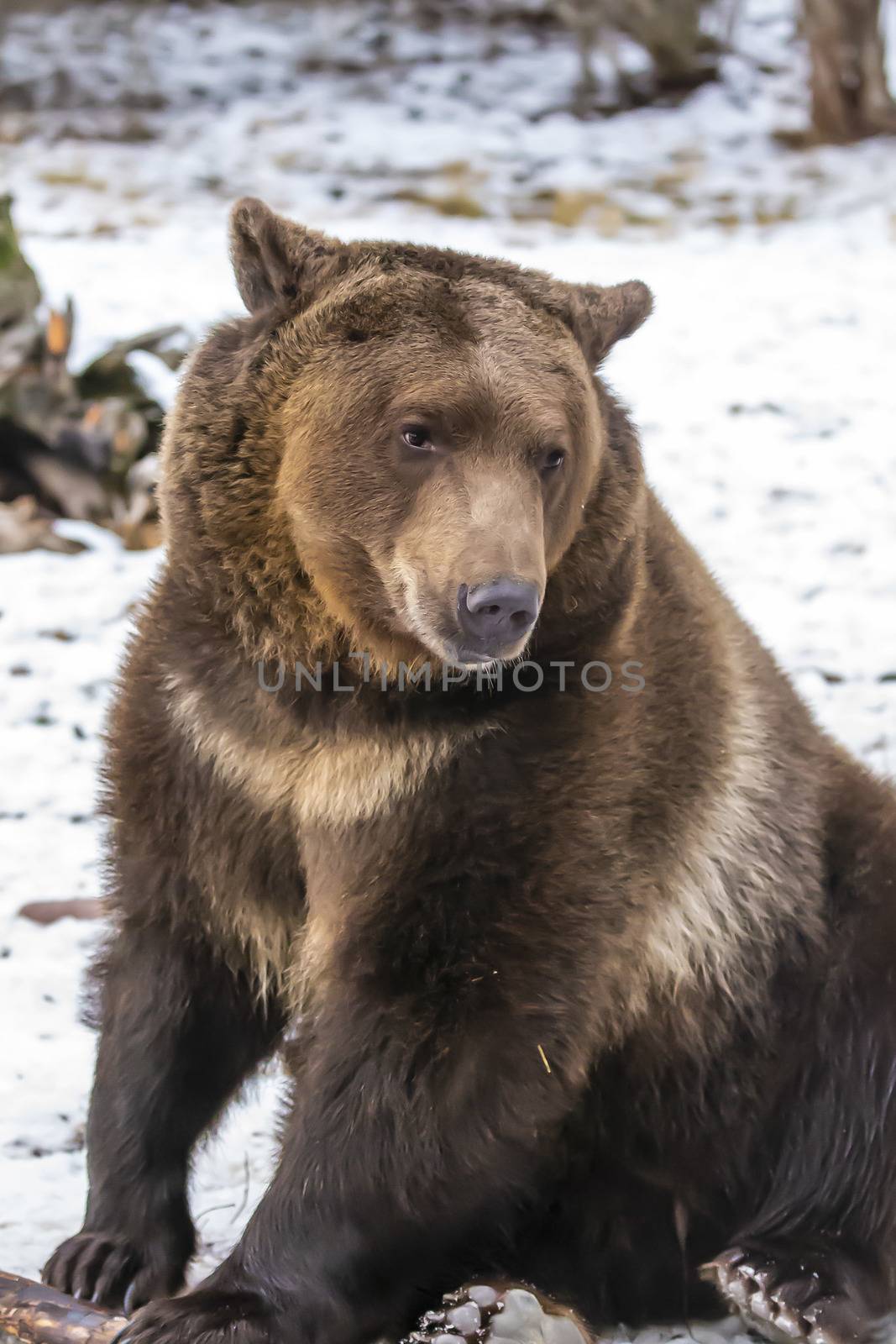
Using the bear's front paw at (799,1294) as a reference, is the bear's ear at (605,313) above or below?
above

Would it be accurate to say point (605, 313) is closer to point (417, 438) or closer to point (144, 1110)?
point (417, 438)

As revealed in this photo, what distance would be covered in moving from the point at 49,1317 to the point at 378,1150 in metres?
0.69

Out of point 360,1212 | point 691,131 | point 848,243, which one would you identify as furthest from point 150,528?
point 691,131

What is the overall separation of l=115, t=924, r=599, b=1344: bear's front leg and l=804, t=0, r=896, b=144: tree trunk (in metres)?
13.4

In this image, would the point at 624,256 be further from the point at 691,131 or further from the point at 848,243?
the point at 691,131

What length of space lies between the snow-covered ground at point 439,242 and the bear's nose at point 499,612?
1.74 m

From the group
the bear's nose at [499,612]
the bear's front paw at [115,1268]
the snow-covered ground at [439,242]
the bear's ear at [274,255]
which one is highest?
the bear's ear at [274,255]

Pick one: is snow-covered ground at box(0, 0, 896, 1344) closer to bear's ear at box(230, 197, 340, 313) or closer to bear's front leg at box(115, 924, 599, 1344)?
bear's front leg at box(115, 924, 599, 1344)

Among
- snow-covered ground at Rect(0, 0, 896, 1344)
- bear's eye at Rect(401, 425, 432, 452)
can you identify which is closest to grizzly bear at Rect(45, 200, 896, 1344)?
bear's eye at Rect(401, 425, 432, 452)

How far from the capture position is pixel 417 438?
3.16 m

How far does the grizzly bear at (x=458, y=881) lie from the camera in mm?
3139

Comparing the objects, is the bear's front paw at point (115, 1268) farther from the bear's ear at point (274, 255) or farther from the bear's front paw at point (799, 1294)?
the bear's ear at point (274, 255)

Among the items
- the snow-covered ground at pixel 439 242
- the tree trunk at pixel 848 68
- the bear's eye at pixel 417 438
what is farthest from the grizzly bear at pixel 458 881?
the tree trunk at pixel 848 68

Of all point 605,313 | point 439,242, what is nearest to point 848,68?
point 439,242
